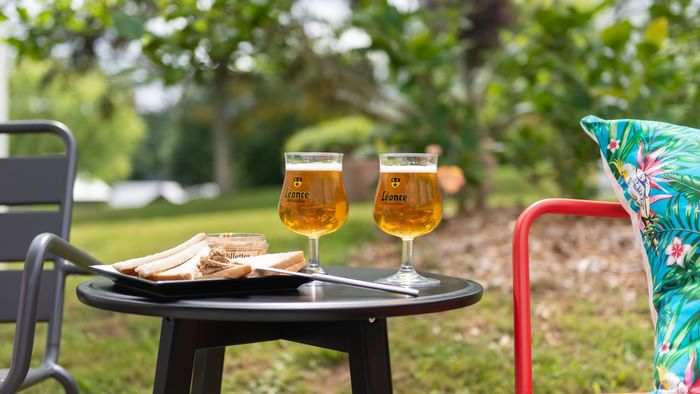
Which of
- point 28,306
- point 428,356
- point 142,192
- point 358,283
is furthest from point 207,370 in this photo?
point 142,192

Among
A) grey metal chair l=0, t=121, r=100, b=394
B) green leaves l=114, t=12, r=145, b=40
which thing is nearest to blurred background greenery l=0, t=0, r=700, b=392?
green leaves l=114, t=12, r=145, b=40

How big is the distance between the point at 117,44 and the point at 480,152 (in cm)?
332

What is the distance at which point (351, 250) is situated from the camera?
532 cm

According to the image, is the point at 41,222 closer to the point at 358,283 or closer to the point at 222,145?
the point at 358,283

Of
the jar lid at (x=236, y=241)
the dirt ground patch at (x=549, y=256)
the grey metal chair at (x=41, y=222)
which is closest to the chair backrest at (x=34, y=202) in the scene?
the grey metal chair at (x=41, y=222)

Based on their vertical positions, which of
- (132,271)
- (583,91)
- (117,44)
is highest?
(117,44)

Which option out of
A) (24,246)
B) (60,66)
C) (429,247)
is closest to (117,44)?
(60,66)

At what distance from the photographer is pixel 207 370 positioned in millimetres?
1908

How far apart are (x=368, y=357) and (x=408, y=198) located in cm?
29

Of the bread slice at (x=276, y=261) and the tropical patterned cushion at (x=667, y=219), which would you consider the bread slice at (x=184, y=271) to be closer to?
the bread slice at (x=276, y=261)

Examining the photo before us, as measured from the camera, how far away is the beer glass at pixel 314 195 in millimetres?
1429

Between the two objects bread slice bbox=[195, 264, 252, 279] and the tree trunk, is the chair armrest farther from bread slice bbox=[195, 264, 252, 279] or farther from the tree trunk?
the tree trunk

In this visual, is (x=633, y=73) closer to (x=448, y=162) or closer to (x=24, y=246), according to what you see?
(x=448, y=162)

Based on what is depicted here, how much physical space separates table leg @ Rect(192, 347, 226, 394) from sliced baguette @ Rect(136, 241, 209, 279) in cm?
52
